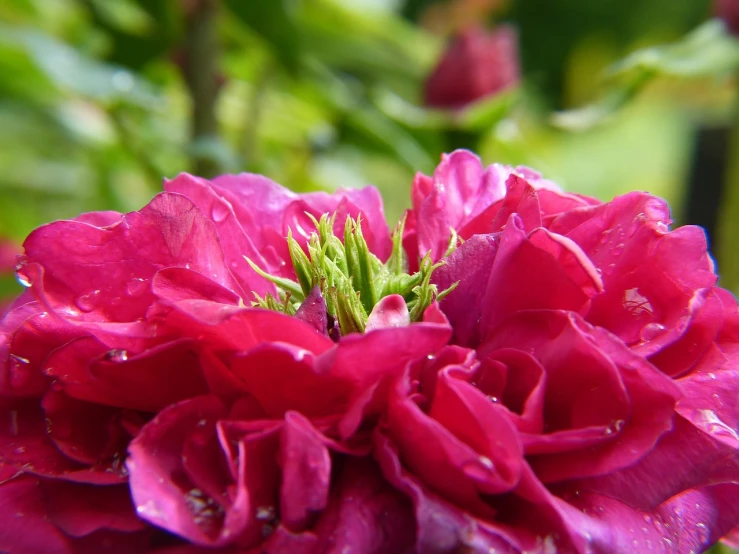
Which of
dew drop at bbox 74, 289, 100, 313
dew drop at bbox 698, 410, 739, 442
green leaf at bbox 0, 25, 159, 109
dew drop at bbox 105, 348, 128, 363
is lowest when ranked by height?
dew drop at bbox 698, 410, 739, 442

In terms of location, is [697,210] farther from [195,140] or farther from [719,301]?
[719,301]

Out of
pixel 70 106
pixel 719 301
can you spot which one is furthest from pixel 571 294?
pixel 70 106

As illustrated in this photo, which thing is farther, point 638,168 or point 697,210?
point 638,168

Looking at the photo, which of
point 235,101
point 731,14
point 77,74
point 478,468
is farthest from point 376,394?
point 235,101

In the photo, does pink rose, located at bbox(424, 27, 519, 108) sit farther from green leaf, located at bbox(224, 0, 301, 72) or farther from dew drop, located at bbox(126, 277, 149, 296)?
dew drop, located at bbox(126, 277, 149, 296)

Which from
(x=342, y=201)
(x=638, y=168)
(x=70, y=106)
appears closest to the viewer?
(x=342, y=201)

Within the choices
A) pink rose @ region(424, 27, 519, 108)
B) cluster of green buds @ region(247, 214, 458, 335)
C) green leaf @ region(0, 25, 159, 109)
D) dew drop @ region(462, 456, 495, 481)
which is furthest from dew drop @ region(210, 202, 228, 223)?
pink rose @ region(424, 27, 519, 108)

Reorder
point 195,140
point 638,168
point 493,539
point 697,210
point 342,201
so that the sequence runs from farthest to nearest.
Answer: point 638,168 → point 697,210 → point 195,140 → point 342,201 → point 493,539

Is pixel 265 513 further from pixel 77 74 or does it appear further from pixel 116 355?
pixel 77 74
